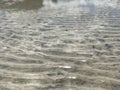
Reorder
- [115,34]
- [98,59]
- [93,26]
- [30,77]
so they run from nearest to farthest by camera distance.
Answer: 1. [30,77]
2. [98,59]
3. [115,34]
4. [93,26]

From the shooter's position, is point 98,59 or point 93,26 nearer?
point 98,59

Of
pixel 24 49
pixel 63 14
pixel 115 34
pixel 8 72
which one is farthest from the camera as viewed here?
pixel 63 14

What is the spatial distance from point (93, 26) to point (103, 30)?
103 cm

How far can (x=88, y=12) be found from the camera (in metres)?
18.7

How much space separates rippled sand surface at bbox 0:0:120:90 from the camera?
7.79 m

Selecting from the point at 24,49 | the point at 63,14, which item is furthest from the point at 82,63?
the point at 63,14

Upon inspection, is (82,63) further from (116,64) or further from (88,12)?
(88,12)

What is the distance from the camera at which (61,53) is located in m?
10.3

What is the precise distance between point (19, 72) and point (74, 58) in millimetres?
2207

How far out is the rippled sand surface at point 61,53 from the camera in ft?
25.5

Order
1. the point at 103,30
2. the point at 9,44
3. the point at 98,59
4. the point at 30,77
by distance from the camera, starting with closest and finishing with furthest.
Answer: the point at 30,77
the point at 98,59
the point at 9,44
the point at 103,30

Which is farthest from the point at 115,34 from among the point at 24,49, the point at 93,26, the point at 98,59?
the point at 24,49

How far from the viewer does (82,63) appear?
9.16 meters

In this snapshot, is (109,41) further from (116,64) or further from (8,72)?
(8,72)
